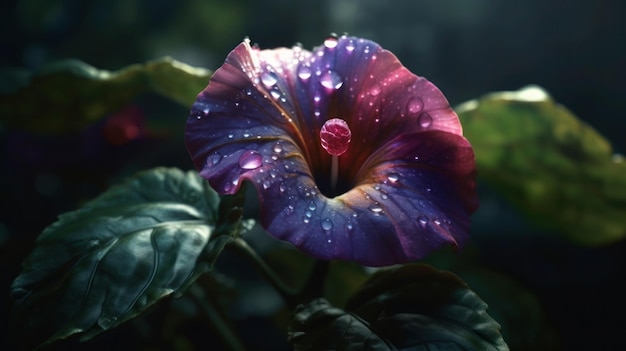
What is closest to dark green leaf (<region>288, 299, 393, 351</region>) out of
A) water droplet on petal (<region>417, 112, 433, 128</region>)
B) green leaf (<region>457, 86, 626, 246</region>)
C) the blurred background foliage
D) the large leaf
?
the large leaf

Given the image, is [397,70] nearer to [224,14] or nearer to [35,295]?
[35,295]

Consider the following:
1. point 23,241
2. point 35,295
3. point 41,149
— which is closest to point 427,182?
point 35,295

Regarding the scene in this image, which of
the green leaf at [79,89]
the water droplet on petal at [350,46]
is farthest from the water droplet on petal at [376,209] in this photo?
the green leaf at [79,89]

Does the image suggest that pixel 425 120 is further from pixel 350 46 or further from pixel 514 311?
pixel 514 311

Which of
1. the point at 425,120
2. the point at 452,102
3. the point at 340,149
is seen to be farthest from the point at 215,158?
the point at 452,102

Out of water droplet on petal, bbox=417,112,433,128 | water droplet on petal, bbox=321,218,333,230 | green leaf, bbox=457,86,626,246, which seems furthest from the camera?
green leaf, bbox=457,86,626,246

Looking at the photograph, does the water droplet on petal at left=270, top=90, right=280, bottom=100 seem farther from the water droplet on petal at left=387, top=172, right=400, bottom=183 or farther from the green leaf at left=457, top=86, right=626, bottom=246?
the green leaf at left=457, top=86, right=626, bottom=246

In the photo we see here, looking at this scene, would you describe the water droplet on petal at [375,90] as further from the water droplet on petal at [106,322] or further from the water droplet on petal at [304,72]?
the water droplet on petal at [106,322]

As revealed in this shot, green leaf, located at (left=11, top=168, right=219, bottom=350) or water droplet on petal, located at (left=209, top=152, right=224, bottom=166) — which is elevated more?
water droplet on petal, located at (left=209, top=152, right=224, bottom=166)
